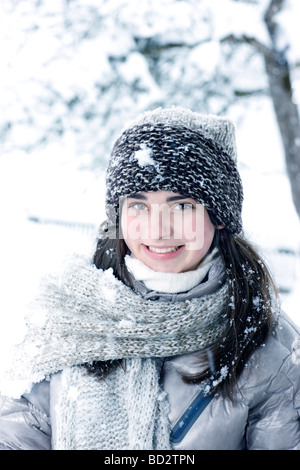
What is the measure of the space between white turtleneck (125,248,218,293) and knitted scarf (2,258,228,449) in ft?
0.17

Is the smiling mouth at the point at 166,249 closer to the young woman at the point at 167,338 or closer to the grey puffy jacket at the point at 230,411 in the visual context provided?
the young woman at the point at 167,338

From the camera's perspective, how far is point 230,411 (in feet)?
4.45

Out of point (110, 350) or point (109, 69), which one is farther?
point (109, 69)

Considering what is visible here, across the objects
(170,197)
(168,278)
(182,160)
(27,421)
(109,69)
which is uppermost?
(109,69)

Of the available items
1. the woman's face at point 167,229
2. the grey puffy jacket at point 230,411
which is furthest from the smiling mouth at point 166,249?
the grey puffy jacket at point 230,411

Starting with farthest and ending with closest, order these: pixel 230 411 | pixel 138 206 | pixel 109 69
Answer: pixel 109 69
pixel 138 206
pixel 230 411

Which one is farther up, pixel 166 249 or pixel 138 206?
pixel 138 206

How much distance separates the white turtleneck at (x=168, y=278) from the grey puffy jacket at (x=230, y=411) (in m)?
0.24

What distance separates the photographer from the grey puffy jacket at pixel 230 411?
1.35 metres

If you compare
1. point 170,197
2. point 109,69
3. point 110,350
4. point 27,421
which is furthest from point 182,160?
point 109,69

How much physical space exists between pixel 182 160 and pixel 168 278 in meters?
0.39

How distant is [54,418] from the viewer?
1.41 metres

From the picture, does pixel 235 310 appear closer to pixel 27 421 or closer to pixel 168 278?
pixel 168 278

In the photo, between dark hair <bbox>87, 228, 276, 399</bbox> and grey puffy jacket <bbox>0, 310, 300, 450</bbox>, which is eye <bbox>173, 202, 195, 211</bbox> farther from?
grey puffy jacket <bbox>0, 310, 300, 450</bbox>
